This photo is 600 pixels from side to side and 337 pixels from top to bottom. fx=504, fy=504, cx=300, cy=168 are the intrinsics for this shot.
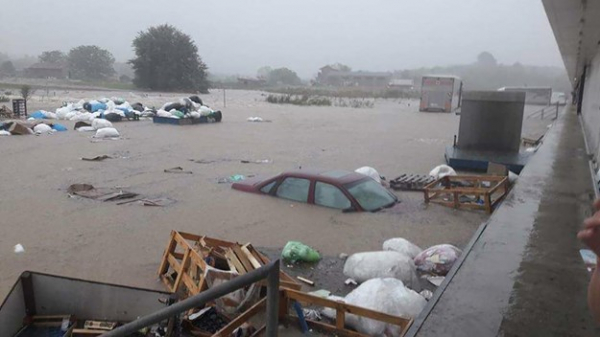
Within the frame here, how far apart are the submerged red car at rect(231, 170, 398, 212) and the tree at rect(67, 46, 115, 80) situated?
129 meters

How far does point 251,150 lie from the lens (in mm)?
19531

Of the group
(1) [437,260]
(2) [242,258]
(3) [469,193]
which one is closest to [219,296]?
(2) [242,258]

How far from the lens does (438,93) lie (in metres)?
50.0

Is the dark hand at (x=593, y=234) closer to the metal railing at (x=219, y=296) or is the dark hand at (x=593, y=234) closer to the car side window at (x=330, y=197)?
the metal railing at (x=219, y=296)

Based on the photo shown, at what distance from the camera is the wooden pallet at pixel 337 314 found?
445 centimetres

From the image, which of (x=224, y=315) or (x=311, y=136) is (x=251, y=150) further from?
(x=224, y=315)

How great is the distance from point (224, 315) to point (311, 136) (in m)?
20.7

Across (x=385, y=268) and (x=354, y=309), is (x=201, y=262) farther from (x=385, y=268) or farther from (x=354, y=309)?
(x=385, y=268)

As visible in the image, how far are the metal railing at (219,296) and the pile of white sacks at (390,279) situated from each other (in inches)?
106

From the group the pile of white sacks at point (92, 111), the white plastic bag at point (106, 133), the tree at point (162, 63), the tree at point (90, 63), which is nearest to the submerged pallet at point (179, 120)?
the pile of white sacks at point (92, 111)

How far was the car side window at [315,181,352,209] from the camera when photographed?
989 centimetres

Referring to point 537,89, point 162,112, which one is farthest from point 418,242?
point 537,89

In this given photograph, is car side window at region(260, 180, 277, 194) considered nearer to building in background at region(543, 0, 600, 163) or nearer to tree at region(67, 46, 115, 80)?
building in background at region(543, 0, 600, 163)

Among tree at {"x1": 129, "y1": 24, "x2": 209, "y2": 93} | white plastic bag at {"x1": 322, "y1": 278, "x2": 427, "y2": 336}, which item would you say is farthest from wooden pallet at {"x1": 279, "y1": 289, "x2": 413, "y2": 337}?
tree at {"x1": 129, "y1": 24, "x2": 209, "y2": 93}
